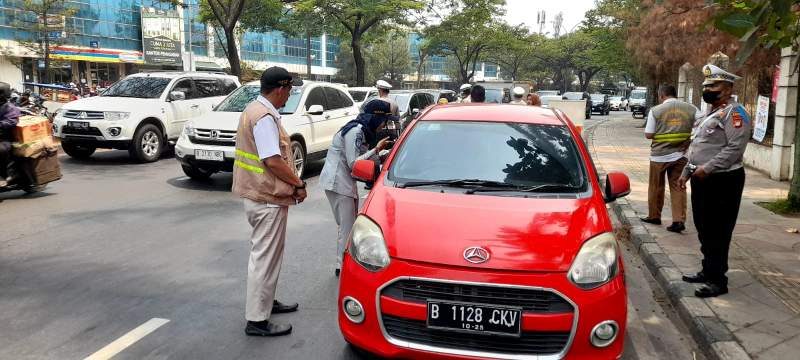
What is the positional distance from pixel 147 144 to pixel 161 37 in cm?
4831

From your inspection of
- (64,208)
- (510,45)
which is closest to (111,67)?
(510,45)

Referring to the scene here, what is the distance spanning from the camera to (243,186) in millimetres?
3801

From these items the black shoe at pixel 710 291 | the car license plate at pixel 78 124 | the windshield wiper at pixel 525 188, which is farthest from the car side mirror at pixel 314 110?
the black shoe at pixel 710 291

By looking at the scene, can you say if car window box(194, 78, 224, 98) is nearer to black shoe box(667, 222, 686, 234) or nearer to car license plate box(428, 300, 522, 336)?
black shoe box(667, 222, 686, 234)

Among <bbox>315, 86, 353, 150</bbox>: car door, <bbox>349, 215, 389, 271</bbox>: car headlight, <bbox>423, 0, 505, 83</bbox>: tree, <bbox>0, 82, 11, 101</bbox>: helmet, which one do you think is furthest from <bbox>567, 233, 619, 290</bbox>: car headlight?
<bbox>423, 0, 505, 83</bbox>: tree

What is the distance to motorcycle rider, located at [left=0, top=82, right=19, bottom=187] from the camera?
7.59 m

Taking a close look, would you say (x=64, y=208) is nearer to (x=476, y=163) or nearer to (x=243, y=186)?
(x=243, y=186)

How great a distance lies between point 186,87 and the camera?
42.2 feet

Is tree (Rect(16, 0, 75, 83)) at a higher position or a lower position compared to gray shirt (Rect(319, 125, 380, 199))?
higher

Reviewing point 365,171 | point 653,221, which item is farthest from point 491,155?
point 653,221

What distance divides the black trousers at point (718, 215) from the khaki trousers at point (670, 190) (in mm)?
1817

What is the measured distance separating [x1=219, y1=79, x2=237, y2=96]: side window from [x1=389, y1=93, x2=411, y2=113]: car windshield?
3.82m

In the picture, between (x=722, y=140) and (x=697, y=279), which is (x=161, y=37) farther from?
(x=697, y=279)

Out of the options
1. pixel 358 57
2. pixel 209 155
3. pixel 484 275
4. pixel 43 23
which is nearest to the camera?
pixel 484 275
